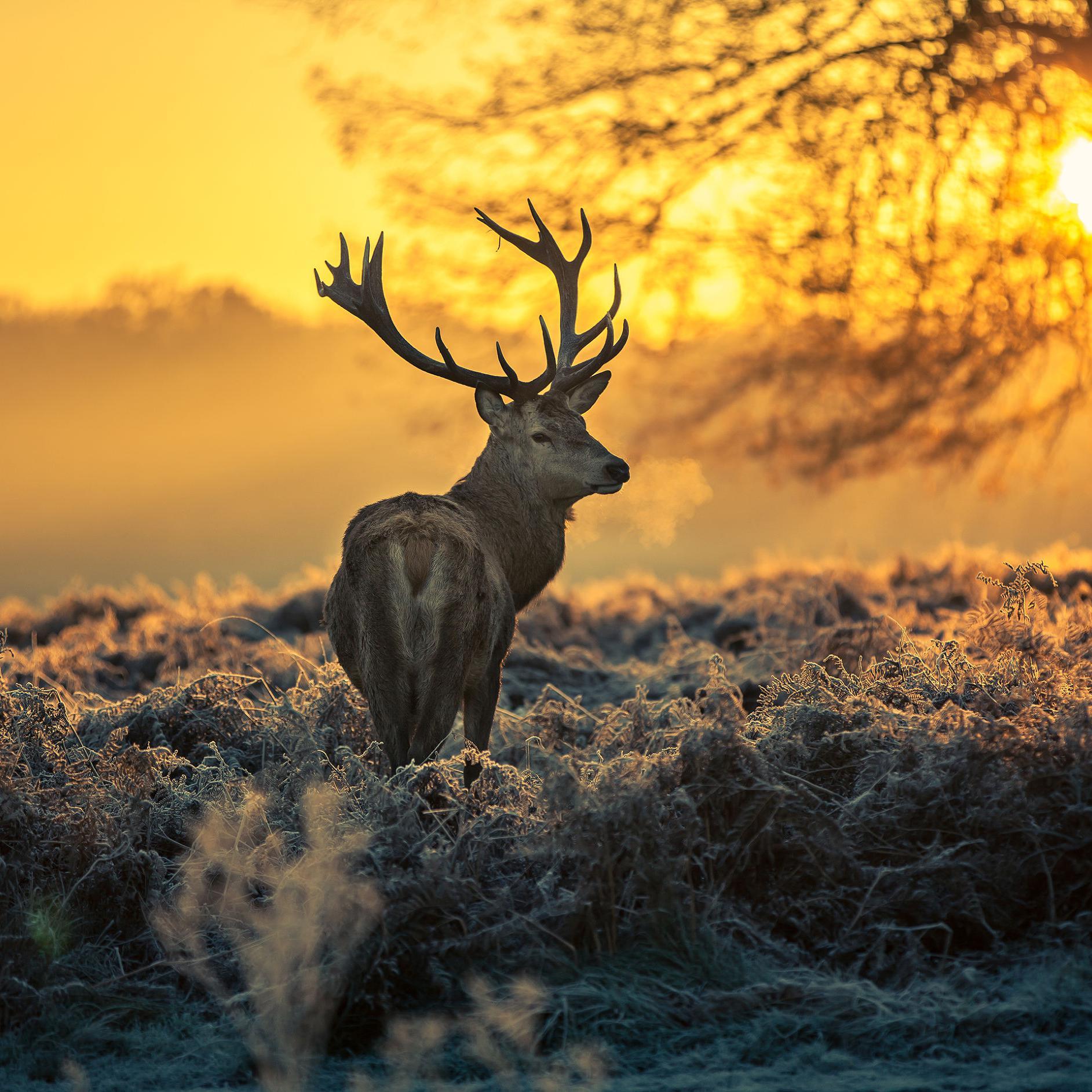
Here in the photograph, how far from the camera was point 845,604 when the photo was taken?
14.0m

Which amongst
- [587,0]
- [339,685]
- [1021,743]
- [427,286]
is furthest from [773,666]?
[587,0]

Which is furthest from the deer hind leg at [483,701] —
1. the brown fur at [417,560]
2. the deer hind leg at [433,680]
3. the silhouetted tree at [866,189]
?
the silhouetted tree at [866,189]

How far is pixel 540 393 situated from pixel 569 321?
0.70m

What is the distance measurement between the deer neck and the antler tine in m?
0.37

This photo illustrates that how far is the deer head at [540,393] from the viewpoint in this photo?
8.30 metres

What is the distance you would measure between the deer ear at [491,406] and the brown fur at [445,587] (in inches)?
11.2

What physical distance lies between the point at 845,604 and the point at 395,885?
9.55m

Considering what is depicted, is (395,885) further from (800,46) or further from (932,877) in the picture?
(800,46)

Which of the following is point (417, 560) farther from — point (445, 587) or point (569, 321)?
point (569, 321)

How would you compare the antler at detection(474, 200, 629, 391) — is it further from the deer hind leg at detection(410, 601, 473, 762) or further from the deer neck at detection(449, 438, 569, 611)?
the deer hind leg at detection(410, 601, 473, 762)

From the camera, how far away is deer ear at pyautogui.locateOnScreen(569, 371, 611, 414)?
9.01 meters

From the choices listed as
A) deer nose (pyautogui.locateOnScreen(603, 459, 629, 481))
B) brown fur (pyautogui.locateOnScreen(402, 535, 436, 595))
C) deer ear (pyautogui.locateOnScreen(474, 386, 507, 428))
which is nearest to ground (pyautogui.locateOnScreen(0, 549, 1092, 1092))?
brown fur (pyautogui.locateOnScreen(402, 535, 436, 595))

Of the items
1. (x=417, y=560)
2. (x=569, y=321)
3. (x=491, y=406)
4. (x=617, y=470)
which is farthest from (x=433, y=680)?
(x=569, y=321)

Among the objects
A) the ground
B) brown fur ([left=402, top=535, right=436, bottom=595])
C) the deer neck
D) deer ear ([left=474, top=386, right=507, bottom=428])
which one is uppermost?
deer ear ([left=474, top=386, right=507, bottom=428])
